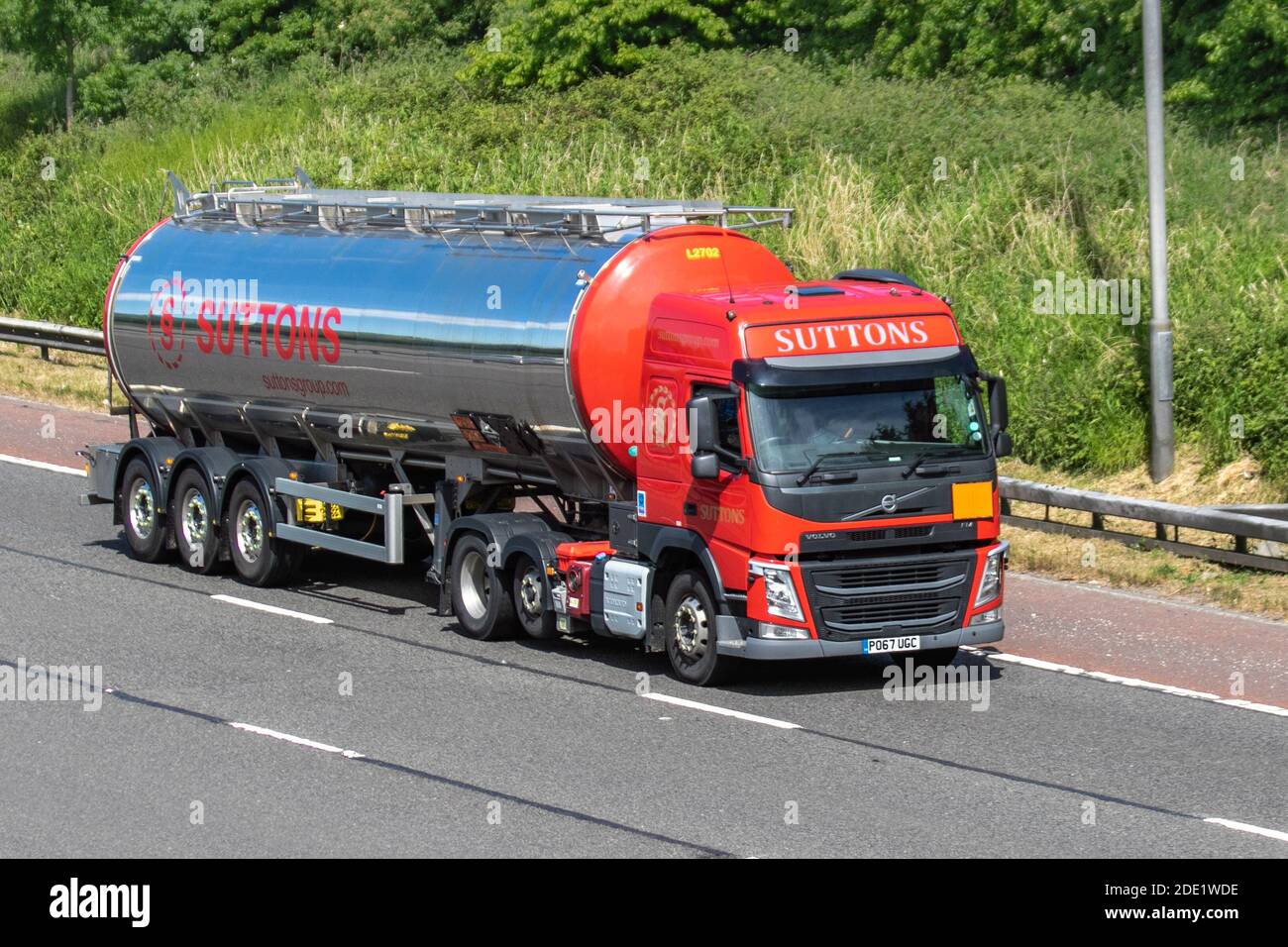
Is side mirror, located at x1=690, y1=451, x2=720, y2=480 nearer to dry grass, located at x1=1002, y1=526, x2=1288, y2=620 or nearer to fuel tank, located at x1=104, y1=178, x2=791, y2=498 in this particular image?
fuel tank, located at x1=104, y1=178, x2=791, y2=498

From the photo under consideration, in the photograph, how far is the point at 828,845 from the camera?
33.9ft

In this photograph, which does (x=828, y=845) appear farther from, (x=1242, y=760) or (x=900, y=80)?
(x=900, y=80)

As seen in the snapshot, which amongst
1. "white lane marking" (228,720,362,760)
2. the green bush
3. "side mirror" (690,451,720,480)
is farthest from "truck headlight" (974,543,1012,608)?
the green bush

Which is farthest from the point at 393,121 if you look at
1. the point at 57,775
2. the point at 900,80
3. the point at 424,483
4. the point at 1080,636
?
the point at 57,775

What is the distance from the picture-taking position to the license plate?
13.7m

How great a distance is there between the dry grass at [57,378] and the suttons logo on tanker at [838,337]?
16.1 meters

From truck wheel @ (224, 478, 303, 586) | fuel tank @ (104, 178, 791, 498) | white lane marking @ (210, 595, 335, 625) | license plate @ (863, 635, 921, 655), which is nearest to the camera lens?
license plate @ (863, 635, 921, 655)

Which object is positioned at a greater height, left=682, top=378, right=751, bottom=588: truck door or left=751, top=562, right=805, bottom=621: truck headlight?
left=682, top=378, right=751, bottom=588: truck door

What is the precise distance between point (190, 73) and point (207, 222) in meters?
26.9

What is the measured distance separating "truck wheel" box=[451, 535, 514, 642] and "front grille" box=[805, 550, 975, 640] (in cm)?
324

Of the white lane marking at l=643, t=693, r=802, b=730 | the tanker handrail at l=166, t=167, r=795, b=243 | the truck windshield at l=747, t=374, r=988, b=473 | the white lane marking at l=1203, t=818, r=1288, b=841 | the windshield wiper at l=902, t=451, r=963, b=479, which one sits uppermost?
the tanker handrail at l=166, t=167, r=795, b=243

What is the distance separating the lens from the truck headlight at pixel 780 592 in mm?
13508

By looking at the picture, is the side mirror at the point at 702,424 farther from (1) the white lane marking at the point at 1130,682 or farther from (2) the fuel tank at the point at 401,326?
(1) the white lane marking at the point at 1130,682

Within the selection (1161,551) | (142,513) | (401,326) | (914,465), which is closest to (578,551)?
(401,326)
